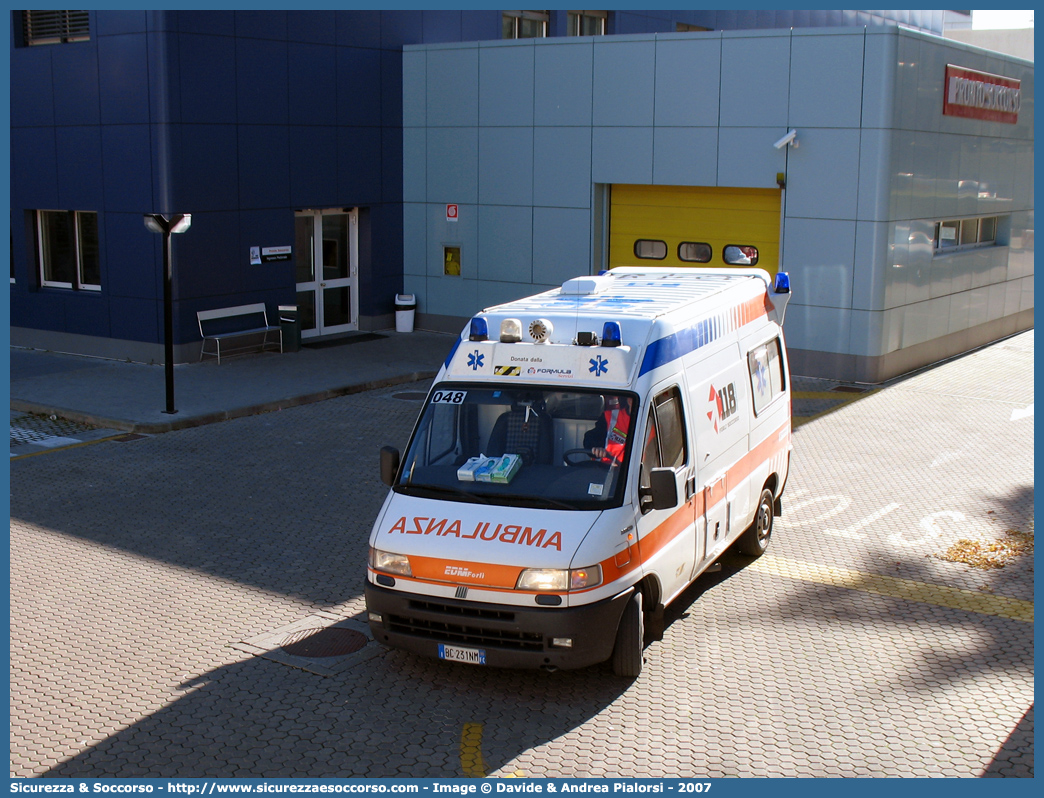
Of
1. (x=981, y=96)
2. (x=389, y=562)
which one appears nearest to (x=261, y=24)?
(x=981, y=96)

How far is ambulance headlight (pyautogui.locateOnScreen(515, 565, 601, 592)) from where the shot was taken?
682 cm

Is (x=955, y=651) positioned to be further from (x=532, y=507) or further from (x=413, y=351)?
(x=413, y=351)

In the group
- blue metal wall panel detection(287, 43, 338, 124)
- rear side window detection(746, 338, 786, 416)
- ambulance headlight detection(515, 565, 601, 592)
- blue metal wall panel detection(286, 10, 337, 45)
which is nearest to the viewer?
ambulance headlight detection(515, 565, 601, 592)

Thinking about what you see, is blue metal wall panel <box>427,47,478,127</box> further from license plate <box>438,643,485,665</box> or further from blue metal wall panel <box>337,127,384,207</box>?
license plate <box>438,643,485,665</box>

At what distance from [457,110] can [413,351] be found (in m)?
4.84

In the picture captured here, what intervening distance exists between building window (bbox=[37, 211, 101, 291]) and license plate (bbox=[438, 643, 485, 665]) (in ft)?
46.5

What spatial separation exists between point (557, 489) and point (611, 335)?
114 cm

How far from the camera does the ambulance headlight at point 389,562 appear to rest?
7141 millimetres

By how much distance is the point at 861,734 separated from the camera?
6.70m

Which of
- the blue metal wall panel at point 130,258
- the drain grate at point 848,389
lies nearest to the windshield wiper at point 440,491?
the drain grate at point 848,389

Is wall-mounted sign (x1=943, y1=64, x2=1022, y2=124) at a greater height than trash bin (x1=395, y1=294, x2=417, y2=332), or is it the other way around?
wall-mounted sign (x1=943, y1=64, x2=1022, y2=124)

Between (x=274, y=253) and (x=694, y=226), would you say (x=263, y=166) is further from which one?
(x=694, y=226)

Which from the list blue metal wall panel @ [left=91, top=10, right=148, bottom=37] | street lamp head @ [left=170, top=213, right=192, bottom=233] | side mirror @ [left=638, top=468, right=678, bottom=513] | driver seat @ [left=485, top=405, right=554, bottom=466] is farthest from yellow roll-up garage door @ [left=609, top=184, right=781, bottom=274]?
side mirror @ [left=638, top=468, right=678, bottom=513]

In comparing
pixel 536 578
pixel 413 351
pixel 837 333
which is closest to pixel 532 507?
pixel 536 578
